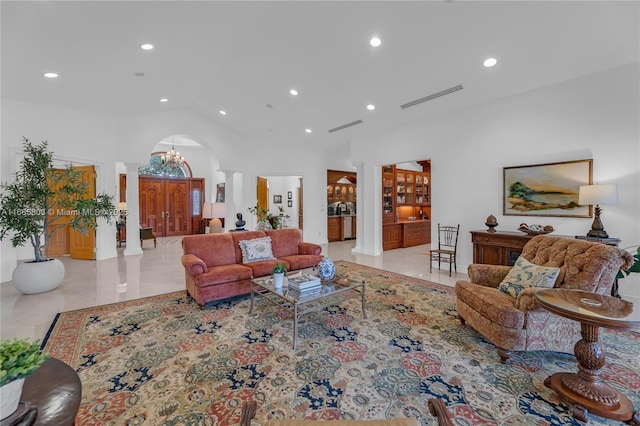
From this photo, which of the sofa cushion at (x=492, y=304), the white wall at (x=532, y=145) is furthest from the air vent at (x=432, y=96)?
the sofa cushion at (x=492, y=304)

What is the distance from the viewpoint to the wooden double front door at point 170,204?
10438 mm

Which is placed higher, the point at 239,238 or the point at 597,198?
the point at 597,198

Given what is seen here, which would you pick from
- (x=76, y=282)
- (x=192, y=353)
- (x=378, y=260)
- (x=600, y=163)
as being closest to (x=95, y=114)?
(x=76, y=282)

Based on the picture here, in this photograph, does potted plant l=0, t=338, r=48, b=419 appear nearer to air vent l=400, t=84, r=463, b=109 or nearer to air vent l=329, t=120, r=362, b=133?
air vent l=400, t=84, r=463, b=109

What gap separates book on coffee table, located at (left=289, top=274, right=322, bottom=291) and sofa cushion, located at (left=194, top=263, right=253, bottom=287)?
991 millimetres

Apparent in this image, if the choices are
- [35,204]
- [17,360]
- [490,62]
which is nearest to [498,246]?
[490,62]

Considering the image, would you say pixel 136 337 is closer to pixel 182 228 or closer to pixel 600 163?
pixel 600 163

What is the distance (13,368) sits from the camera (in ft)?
2.87

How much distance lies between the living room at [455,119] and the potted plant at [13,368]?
11.9 feet

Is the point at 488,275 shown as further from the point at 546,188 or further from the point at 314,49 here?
the point at 314,49

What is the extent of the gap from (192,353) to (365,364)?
1.51m

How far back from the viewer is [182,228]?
1120 centimetres

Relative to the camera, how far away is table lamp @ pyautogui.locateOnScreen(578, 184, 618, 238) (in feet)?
11.5

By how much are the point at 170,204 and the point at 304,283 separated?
31.6ft
